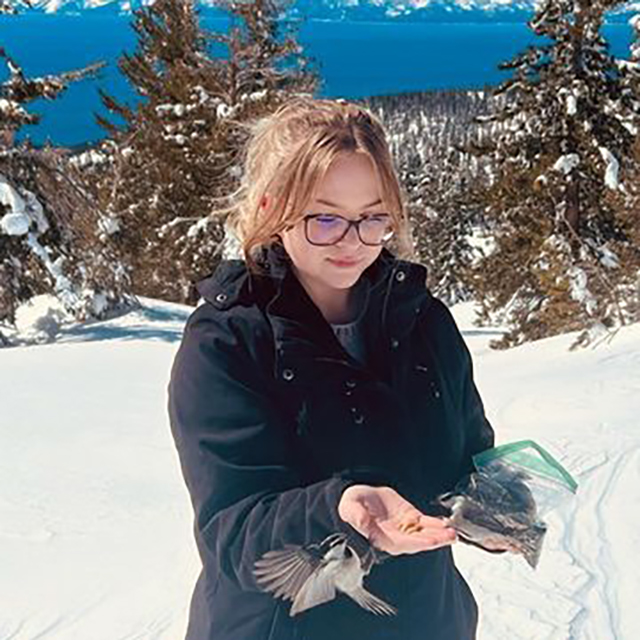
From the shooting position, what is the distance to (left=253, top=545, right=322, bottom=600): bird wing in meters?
1.21

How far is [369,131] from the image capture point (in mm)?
1366

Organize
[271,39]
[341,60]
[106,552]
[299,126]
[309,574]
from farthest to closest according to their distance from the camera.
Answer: [341,60] < [271,39] < [106,552] < [299,126] < [309,574]

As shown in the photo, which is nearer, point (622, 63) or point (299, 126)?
point (299, 126)

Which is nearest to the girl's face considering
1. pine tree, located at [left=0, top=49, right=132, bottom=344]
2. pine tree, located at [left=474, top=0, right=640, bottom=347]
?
pine tree, located at [left=0, top=49, right=132, bottom=344]

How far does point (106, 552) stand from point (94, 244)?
1039cm

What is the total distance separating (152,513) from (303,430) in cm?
312

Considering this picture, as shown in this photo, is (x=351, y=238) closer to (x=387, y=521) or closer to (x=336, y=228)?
(x=336, y=228)

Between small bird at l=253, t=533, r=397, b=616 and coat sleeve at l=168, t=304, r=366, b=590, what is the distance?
0.9 inches

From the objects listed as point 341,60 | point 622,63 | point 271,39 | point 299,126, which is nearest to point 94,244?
point 271,39

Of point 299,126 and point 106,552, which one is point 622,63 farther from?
point 299,126

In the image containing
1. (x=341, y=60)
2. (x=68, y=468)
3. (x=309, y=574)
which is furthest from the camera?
(x=341, y=60)

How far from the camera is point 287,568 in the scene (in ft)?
4.04

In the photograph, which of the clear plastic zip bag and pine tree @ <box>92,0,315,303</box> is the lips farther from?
pine tree @ <box>92,0,315,303</box>

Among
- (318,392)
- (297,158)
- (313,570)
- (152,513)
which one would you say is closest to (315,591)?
(313,570)
